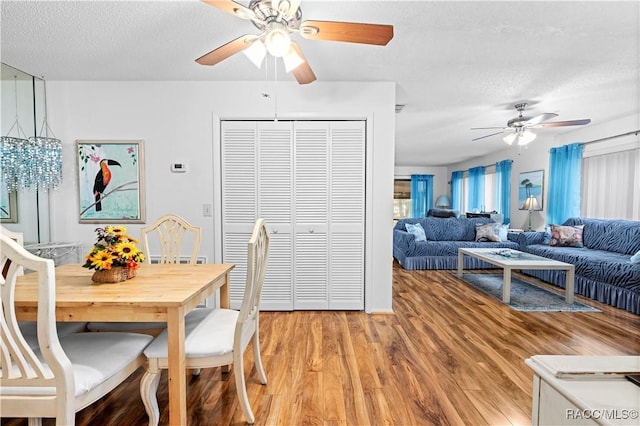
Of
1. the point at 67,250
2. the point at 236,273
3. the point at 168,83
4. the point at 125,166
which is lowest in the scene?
the point at 236,273

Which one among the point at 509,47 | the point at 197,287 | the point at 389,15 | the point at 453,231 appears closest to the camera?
the point at 197,287

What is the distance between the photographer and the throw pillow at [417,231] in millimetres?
5309

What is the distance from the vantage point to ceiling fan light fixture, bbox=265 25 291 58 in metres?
1.56

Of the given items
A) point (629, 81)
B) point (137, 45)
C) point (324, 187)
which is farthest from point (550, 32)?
point (137, 45)

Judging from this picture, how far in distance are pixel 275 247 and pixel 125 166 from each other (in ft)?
5.70

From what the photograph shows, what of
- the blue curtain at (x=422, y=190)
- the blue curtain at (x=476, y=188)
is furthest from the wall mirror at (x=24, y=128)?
the blue curtain at (x=422, y=190)

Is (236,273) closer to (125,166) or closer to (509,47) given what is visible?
(125,166)

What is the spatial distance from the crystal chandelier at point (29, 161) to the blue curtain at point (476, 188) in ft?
27.7

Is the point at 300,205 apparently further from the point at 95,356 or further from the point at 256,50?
the point at 95,356

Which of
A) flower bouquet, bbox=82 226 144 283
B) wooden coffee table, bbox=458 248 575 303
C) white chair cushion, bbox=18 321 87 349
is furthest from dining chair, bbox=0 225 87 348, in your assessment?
wooden coffee table, bbox=458 248 575 303

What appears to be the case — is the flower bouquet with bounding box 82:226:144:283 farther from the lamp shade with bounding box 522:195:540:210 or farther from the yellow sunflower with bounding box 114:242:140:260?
the lamp shade with bounding box 522:195:540:210

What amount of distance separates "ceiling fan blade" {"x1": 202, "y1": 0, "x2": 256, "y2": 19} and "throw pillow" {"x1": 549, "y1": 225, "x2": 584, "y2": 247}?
522 centimetres

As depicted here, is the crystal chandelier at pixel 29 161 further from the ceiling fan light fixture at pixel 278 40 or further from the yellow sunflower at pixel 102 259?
the ceiling fan light fixture at pixel 278 40

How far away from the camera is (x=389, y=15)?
1.96 m
